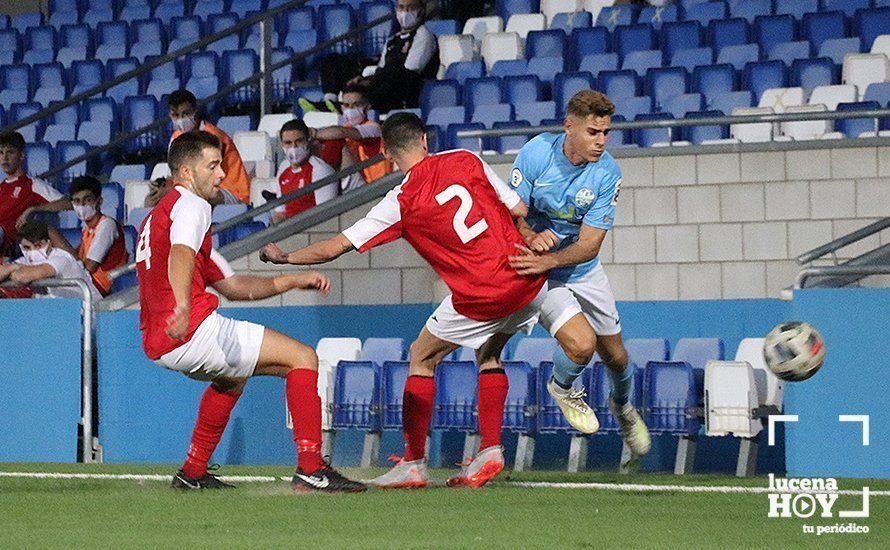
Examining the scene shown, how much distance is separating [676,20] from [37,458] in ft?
22.9

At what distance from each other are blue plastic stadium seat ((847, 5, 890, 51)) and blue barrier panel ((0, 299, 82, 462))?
6.93 meters

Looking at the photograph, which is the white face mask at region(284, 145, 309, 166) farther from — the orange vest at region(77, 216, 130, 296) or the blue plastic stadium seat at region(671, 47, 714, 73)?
the blue plastic stadium seat at region(671, 47, 714, 73)

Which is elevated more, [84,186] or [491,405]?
[84,186]

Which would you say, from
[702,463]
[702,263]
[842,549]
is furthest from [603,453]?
[842,549]

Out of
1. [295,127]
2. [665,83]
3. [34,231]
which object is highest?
[665,83]

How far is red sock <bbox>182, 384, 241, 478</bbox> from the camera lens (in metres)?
7.50

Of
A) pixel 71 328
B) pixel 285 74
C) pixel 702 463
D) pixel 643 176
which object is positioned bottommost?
pixel 702 463

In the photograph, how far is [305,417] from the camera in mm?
7219

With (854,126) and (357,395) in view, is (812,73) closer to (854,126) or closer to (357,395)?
(854,126)

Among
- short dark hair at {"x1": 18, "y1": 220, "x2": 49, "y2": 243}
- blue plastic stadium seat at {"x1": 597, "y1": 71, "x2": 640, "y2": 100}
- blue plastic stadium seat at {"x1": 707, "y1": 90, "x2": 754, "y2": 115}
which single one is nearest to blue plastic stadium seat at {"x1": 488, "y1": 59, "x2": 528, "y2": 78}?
blue plastic stadium seat at {"x1": 597, "y1": 71, "x2": 640, "y2": 100}

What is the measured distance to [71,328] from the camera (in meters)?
11.4

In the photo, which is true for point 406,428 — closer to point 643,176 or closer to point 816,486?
point 816,486

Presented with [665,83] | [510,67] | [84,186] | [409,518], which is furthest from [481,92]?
[409,518]

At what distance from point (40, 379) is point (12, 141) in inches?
113
